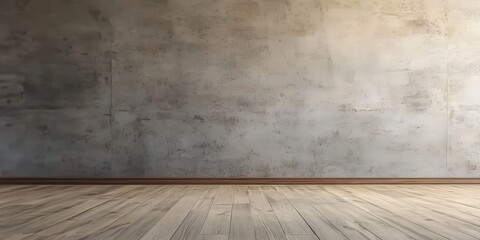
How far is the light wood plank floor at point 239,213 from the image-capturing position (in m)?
2.53

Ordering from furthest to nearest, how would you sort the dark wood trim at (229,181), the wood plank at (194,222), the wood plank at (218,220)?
1. the dark wood trim at (229,181)
2. the wood plank at (218,220)
3. the wood plank at (194,222)

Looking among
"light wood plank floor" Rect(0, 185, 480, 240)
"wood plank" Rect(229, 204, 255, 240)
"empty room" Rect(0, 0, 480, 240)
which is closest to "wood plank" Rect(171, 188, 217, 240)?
"light wood plank floor" Rect(0, 185, 480, 240)

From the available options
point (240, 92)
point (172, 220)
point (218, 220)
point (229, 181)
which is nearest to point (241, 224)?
point (218, 220)

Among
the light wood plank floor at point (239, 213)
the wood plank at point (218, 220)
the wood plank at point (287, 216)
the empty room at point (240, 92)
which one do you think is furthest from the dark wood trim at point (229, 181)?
the wood plank at point (218, 220)

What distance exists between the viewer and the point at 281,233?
253 cm

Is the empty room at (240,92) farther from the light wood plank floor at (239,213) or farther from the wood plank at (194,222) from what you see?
the wood plank at (194,222)

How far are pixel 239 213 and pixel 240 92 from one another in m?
2.51

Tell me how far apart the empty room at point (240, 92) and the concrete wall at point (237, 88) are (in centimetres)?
1

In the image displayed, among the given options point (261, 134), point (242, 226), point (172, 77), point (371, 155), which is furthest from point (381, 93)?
point (242, 226)

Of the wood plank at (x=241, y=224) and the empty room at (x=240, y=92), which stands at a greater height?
the empty room at (x=240, y=92)

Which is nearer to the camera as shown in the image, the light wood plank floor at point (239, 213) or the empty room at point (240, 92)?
the light wood plank floor at point (239, 213)

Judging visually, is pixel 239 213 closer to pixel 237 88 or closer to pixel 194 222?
pixel 194 222

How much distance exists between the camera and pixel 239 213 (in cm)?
325

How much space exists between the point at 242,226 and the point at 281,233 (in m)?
0.28
